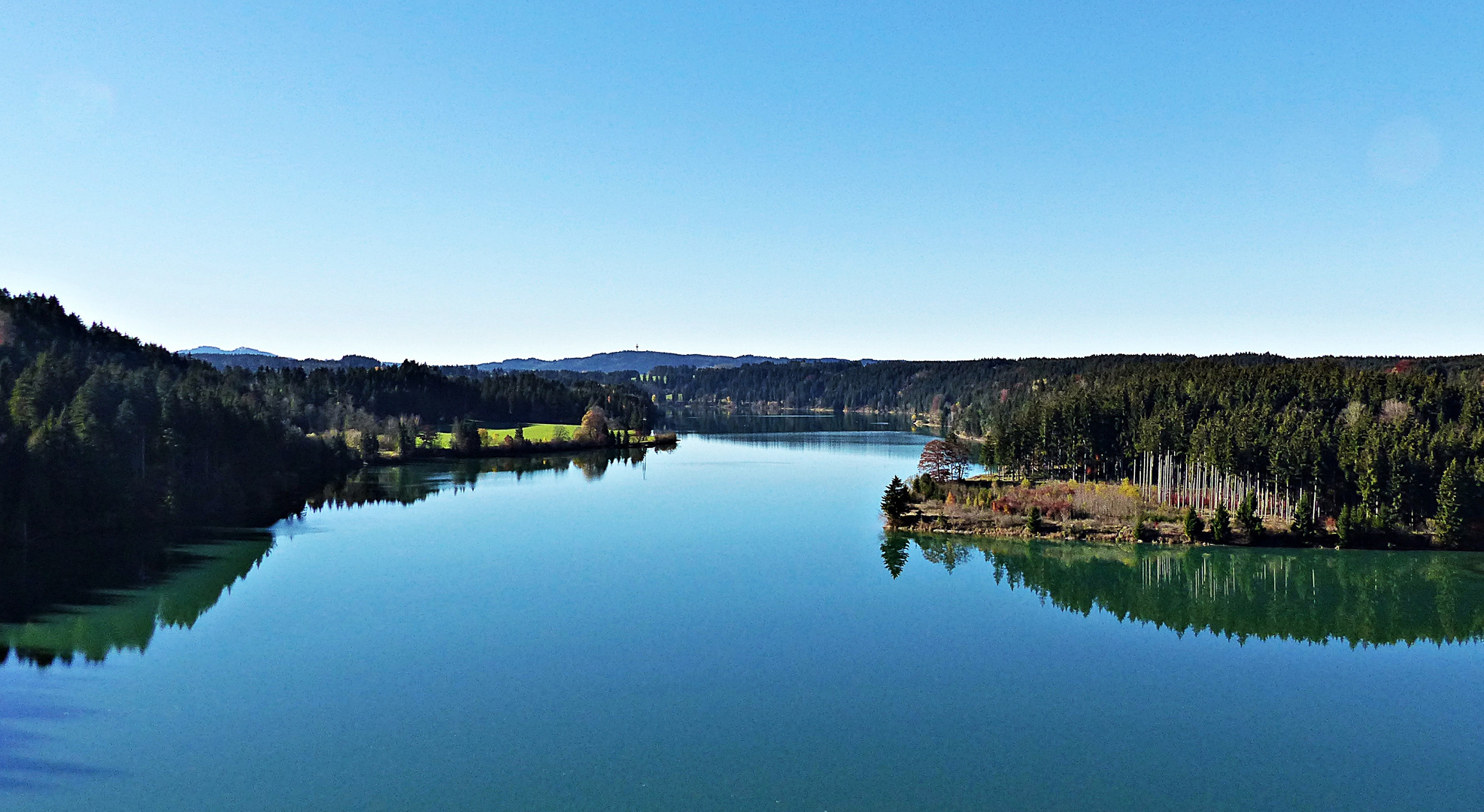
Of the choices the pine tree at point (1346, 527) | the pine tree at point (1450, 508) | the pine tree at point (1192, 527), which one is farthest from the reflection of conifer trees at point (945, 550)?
the pine tree at point (1450, 508)

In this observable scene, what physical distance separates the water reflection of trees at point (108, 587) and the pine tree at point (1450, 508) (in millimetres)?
44640

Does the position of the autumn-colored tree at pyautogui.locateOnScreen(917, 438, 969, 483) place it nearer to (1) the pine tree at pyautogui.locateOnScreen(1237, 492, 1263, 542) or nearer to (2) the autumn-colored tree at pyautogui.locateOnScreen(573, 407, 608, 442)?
(1) the pine tree at pyautogui.locateOnScreen(1237, 492, 1263, 542)

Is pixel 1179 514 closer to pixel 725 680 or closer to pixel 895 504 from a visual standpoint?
pixel 895 504

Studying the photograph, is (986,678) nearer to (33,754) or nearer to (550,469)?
(33,754)

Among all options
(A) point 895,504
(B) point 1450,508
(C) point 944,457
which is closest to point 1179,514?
(B) point 1450,508

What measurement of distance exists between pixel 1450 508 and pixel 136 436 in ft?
185

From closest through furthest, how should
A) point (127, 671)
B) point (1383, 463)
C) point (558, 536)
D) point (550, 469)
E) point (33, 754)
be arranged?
point (33, 754) → point (127, 671) → point (1383, 463) → point (558, 536) → point (550, 469)

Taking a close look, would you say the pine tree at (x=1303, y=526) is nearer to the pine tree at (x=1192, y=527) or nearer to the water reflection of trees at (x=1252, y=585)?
the water reflection of trees at (x=1252, y=585)

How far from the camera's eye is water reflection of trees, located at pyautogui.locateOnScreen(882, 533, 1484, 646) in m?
27.3

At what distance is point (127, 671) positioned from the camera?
21.3 m

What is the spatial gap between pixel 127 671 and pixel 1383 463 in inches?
1735

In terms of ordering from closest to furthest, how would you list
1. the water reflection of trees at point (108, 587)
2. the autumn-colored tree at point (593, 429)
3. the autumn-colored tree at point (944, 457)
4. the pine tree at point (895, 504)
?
the water reflection of trees at point (108, 587), the pine tree at point (895, 504), the autumn-colored tree at point (944, 457), the autumn-colored tree at point (593, 429)

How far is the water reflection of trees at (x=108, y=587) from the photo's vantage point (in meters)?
23.6

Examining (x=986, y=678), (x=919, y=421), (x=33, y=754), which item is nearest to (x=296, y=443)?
(x=33, y=754)
